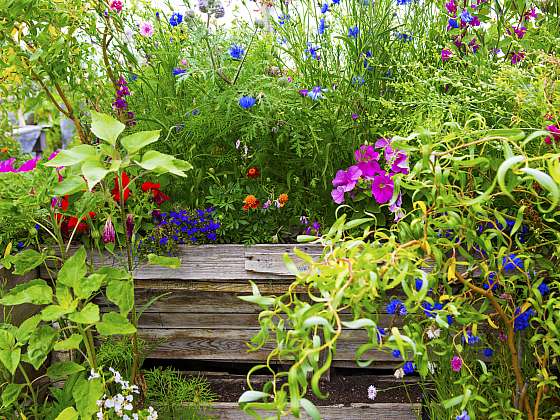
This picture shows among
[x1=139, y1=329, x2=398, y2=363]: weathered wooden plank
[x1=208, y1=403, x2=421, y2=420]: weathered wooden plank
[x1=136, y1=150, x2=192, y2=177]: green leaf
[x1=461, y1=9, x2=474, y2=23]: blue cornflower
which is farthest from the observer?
[x1=139, y1=329, x2=398, y2=363]: weathered wooden plank

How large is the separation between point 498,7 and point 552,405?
1.10m

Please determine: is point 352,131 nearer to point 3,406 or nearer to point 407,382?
point 407,382

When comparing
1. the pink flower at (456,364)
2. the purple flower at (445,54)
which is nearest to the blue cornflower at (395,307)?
the pink flower at (456,364)

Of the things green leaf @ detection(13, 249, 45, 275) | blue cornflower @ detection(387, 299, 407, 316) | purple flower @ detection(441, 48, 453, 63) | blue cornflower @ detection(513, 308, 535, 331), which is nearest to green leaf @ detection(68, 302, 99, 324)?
green leaf @ detection(13, 249, 45, 275)

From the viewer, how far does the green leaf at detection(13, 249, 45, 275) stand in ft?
4.99

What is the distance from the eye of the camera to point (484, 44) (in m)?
1.75

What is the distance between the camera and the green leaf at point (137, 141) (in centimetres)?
133

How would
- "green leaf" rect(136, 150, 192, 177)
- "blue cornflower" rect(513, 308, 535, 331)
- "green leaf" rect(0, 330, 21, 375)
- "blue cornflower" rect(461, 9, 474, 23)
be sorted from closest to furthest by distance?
"green leaf" rect(136, 150, 192, 177), "green leaf" rect(0, 330, 21, 375), "blue cornflower" rect(513, 308, 535, 331), "blue cornflower" rect(461, 9, 474, 23)

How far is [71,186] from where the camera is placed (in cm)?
138

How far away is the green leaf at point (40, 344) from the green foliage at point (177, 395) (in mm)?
433

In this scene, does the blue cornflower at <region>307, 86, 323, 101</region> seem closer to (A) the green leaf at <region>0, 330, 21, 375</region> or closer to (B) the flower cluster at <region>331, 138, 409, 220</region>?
(B) the flower cluster at <region>331, 138, 409, 220</region>

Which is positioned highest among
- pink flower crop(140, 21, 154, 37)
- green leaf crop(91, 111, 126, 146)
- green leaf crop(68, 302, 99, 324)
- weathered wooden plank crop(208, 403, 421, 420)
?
pink flower crop(140, 21, 154, 37)

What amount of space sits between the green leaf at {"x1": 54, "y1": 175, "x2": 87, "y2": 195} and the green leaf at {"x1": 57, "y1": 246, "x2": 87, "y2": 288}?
0.59 ft

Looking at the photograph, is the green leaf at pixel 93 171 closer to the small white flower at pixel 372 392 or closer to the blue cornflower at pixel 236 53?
the blue cornflower at pixel 236 53
